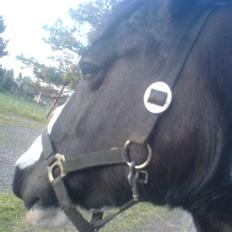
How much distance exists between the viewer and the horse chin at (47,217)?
1787 millimetres

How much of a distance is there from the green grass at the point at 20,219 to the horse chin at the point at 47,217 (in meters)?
1.76

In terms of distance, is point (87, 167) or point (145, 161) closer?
point (145, 161)

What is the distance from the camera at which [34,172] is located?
1.77 meters

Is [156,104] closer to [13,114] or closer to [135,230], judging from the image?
[135,230]

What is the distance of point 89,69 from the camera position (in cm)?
163

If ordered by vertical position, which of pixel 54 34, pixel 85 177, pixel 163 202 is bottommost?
pixel 163 202

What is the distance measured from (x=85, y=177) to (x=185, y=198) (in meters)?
0.45

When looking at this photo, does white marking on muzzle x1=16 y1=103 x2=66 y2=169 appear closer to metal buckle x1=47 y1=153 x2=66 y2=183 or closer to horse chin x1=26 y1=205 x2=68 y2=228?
metal buckle x1=47 y1=153 x2=66 y2=183

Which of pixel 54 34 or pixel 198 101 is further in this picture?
pixel 54 34

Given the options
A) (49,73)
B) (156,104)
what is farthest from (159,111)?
(49,73)

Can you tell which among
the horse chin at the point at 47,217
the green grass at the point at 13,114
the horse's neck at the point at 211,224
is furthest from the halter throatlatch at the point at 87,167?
the green grass at the point at 13,114

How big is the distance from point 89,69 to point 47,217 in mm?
757

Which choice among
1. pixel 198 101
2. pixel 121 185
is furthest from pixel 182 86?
pixel 121 185

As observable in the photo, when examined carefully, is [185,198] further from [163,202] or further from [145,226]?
[145,226]
